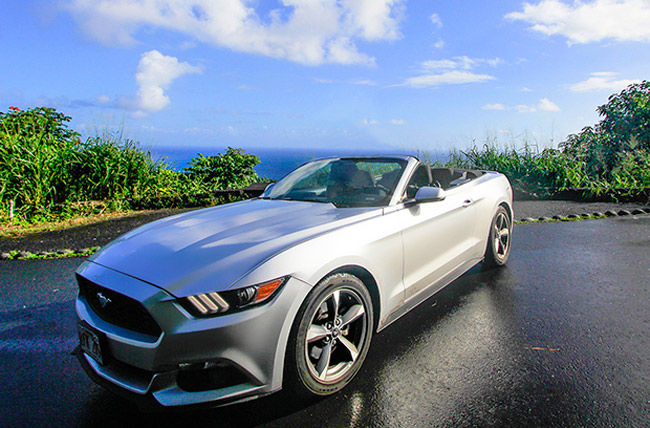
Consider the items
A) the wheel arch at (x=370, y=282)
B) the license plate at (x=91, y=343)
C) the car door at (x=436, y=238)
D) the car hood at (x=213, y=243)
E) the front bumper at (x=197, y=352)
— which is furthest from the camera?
the car door at (x=436, y=238)

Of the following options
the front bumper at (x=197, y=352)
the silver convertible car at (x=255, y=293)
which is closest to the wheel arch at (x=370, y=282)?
the silver convertible car at (x=255, y=293)

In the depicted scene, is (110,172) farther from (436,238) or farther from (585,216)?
(585,216)

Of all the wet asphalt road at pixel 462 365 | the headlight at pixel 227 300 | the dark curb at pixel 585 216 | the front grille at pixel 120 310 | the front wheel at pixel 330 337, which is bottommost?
the wet asphalt road at pixel 462 365

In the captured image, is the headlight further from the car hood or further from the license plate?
the license plate

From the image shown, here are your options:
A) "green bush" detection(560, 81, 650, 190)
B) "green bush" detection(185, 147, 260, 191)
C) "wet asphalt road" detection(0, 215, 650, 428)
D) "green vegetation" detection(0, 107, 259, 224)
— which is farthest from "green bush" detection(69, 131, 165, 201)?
"green bush" detection(560, 81, 650, 190)

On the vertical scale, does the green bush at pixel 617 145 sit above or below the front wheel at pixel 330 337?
above

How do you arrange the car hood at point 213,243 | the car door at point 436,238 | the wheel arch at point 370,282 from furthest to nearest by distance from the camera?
1. the car door at point 436,238
2. the wheel arch at point 370,282
3. the car hood at point 213,243

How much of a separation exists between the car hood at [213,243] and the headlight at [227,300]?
38mm

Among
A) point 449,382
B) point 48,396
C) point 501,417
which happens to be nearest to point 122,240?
point 48,396

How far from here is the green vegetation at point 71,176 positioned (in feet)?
28.7

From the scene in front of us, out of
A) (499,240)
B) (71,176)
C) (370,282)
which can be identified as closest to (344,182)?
(370,282)

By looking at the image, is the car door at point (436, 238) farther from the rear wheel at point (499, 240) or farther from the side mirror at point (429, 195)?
the rear wheel at point (499, 240)

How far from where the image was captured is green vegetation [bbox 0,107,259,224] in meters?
8.73

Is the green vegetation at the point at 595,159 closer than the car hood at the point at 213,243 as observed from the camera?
No
